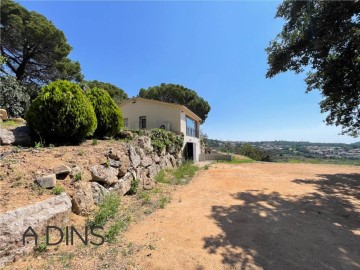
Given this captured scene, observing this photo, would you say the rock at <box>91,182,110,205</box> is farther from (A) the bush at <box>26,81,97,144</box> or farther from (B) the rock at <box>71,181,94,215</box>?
(A) the bush at <box>26,81,97,144</box>

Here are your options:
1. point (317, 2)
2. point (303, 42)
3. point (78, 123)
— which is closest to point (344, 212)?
point (303, 42)

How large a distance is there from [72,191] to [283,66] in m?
7.42

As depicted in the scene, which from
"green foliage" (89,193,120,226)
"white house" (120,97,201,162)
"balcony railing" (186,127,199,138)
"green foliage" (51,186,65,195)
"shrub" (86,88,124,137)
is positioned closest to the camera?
"green foliage" (51,186,65,195)

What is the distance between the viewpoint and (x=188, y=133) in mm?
19000

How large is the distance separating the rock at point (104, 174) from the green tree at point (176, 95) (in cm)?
2459

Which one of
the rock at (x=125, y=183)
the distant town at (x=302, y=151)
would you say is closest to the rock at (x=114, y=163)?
the rock at (x=125, y=183)

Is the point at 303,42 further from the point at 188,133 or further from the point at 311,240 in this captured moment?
the point at 188,133

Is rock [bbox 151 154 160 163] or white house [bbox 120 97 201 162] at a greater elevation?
white house [bbox 120 97 201 162]

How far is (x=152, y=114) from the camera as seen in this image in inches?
699

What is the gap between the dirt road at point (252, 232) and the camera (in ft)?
10.3

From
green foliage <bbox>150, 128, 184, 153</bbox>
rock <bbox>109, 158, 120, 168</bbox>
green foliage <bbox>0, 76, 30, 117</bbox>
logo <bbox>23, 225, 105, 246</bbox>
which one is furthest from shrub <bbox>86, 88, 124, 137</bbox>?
green foliage <bbox>0, 76, 30, 117</bbox>

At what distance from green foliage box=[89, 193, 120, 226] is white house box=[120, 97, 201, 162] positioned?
1190 centimetres

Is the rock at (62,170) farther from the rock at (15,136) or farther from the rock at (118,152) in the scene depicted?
the rock at (15,136)

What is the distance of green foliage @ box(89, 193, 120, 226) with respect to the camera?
13.2 feet
